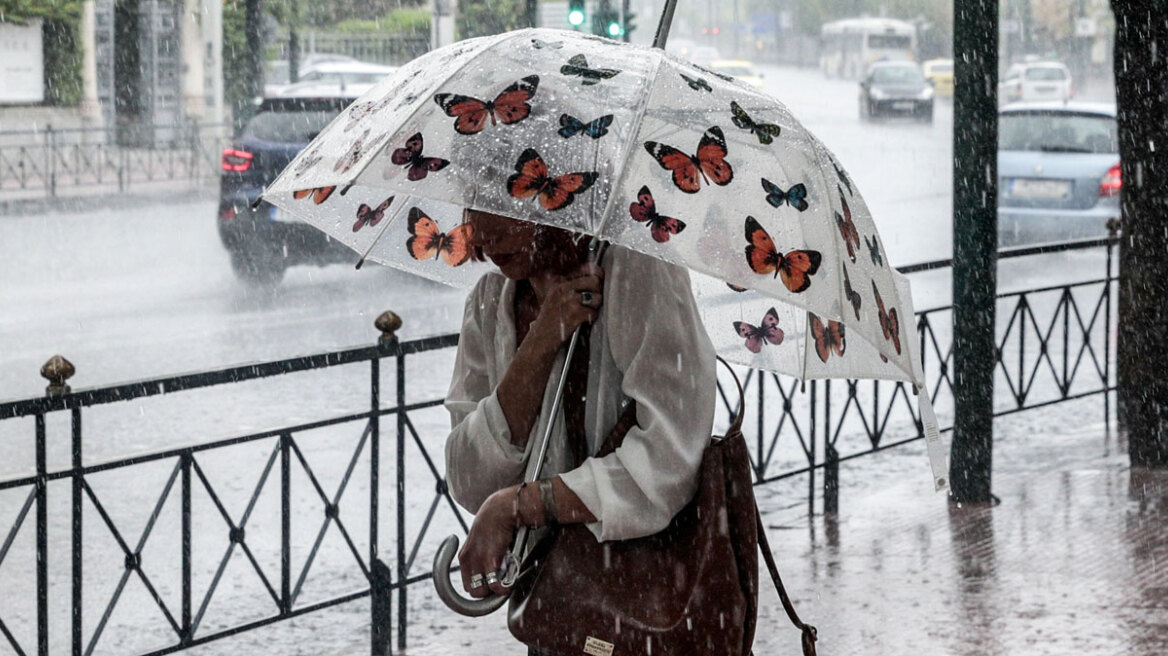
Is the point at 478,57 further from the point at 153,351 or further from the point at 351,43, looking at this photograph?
the point at 351,43

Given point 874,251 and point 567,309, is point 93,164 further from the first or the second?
point 567,309

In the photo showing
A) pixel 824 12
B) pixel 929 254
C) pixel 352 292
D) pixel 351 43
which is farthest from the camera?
pixel 824 12

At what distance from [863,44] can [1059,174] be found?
5228cm

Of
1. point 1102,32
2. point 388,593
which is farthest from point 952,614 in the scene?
point 1102,32

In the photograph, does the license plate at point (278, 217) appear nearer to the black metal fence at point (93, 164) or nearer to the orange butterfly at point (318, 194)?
the black metal fence at point (93, 164)

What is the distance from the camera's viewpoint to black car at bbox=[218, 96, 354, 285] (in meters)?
15.7

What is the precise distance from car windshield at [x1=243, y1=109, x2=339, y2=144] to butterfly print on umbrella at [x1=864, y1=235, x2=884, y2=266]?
1282 cm

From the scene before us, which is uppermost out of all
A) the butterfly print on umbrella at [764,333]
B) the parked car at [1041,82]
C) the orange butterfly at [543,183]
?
the parked car at [1041,82]

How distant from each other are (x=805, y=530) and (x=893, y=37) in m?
62.2

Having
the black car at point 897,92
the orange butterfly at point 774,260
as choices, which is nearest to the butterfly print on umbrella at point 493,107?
the orange butterfly at point 774,260

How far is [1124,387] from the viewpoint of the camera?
801 centimetres

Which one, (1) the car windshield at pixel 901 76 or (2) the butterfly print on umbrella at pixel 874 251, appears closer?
(2) the butterfly print on umbrella at pixel 874 251

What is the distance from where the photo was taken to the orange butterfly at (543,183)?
2.83m

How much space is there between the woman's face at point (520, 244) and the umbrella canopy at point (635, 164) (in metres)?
0.08
